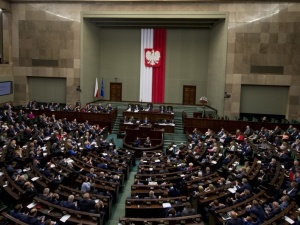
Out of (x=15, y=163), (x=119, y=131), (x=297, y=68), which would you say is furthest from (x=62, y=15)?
(x=297, y=68)

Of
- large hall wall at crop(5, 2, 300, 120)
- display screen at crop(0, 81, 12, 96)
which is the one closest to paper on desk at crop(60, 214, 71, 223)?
large hall wall at crop(5, 2, 300, 120)

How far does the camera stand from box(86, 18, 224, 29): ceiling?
2372cm

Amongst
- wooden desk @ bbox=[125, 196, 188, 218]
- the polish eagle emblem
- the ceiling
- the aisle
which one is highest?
the ceiling

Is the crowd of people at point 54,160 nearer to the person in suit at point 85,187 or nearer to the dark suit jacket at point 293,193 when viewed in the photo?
the person in suit at point 85,187

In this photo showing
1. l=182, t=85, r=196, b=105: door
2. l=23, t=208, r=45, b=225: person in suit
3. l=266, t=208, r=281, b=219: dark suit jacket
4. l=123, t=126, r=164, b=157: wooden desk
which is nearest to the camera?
l=23, t=208, r=45, b=225: person in suit

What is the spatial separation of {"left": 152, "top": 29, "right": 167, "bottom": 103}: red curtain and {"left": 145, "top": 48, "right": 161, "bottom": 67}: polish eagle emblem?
297mm

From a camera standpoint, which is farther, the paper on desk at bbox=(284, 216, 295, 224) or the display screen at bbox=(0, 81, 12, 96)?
the display screen at bbox=(0, 81, 12, 96)

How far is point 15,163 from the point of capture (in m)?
11.0

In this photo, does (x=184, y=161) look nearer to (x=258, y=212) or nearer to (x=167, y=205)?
(x=167, y=205)

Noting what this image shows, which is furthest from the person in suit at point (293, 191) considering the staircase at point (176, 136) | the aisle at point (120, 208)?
the staircase at point (176, 136)

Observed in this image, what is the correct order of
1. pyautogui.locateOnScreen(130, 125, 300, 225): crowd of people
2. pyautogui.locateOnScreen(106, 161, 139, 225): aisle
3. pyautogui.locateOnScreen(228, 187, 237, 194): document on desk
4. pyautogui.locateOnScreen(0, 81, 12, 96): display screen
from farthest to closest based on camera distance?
1. pyautogui.locateOnScreen(0, 81, 12, 96): display screen
2. pyautogui.locateOnScreen(228, 187, 237, 194): document on desk
3. pyautogui.locateOnScreen(106, 161, 139, 225): aisle
4. pyautogui.locateOnScreen(130, 125, 300, 225): crowd of people

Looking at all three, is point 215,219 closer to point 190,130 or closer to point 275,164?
point 275,164

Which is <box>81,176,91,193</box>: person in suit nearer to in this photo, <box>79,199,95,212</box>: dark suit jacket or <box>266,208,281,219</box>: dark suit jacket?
<box>79,199,95,212</box>: dark suit jacket

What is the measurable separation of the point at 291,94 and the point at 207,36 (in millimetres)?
8596
